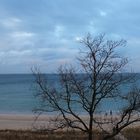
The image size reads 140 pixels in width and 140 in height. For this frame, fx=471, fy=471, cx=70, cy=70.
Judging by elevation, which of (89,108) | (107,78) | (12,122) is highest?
(107,78)

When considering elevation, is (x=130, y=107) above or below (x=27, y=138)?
above

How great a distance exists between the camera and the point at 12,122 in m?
44.0

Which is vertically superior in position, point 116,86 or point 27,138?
point 116,86

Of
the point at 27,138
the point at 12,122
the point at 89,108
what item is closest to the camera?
the point at 89,108

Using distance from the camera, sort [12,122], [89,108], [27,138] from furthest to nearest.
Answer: [12,122] → [27,138] → [89,108]

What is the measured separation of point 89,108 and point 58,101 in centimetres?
110

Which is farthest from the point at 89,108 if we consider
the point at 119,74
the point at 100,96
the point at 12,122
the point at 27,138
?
the point at 12,122

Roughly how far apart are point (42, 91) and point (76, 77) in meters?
1.10

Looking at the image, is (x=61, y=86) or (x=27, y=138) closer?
(x=61, y=86)

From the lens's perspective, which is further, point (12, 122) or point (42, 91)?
point (12, 122)

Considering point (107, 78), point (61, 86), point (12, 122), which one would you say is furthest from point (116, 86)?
point (12, 122)

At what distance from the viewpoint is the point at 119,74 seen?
44.9 feet

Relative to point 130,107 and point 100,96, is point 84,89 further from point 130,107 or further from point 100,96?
point 130,107

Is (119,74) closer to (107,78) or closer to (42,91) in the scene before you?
(107,78)
